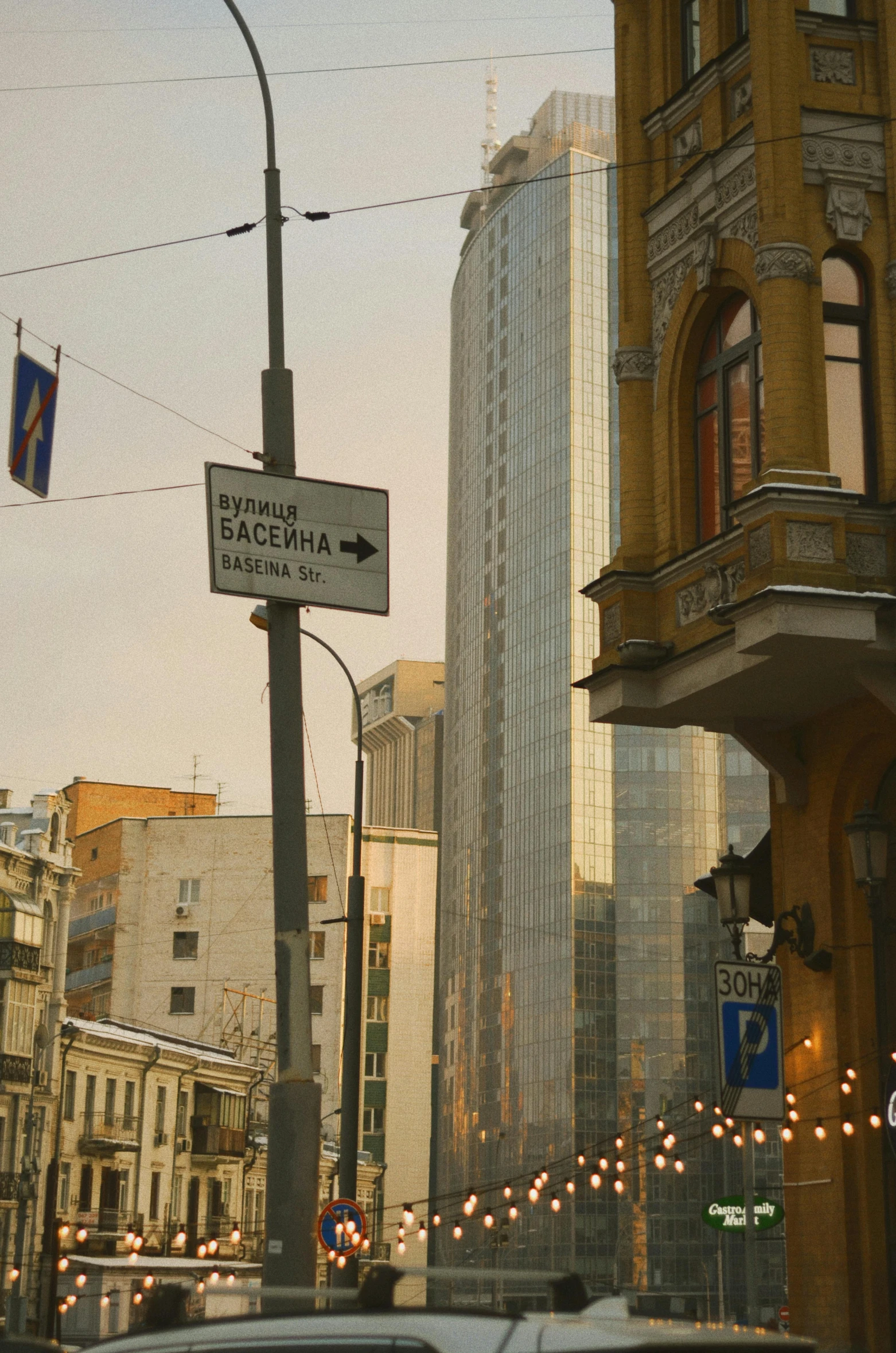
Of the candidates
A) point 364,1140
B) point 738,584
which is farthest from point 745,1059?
point 364,1140

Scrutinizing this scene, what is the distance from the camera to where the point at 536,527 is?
497 feet

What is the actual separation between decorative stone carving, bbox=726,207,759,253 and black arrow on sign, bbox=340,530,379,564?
8.46 metres

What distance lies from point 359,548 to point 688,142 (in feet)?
35.0

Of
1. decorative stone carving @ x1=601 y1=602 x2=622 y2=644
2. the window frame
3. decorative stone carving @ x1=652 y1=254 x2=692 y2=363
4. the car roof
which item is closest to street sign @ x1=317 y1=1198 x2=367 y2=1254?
decorative stone carving @ x1=601 y1=602 x2=622 y2=644

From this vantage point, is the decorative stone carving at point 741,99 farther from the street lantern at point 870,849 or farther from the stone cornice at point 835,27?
the street lantern at point 870,849

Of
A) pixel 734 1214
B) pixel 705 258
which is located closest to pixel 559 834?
pixel 734 1214

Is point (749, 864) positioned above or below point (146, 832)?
below

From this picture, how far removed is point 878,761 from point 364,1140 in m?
85.3

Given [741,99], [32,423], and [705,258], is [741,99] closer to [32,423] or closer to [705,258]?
[705,258]

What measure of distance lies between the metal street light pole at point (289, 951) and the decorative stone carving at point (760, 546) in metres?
6.30

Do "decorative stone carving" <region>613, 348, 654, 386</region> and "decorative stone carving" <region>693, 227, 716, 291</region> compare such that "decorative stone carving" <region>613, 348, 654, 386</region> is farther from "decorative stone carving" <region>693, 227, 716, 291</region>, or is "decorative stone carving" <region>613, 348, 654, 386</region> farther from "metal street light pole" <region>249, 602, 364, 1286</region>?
"metal street light pole" <region>249, 602, 364, 1286</region>

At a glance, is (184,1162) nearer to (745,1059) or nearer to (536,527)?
(745,1059)

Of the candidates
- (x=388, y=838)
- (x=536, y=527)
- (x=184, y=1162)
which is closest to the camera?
(x=184, y=1162)

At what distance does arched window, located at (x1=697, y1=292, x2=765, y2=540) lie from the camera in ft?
64.1
